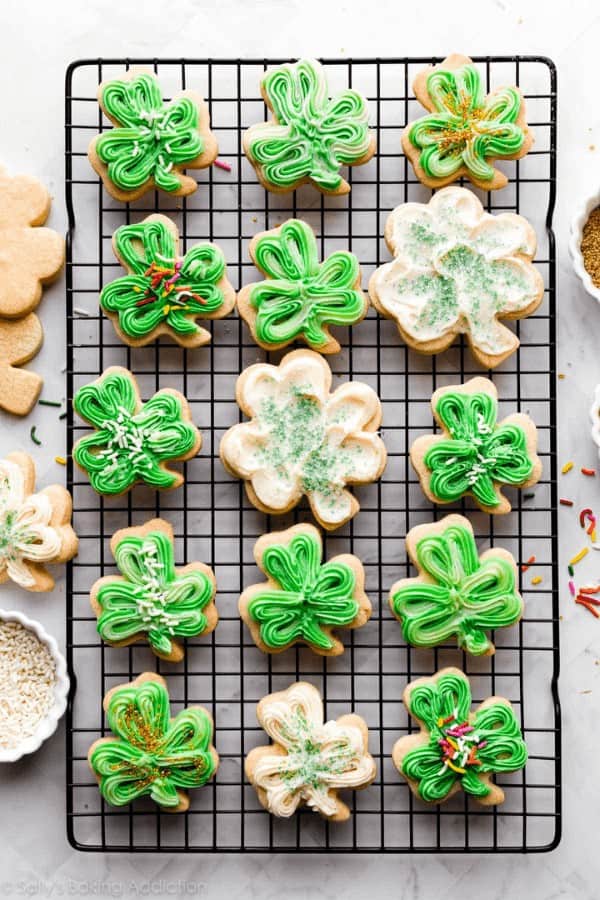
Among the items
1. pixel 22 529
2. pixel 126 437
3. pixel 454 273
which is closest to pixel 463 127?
pixel 454 273

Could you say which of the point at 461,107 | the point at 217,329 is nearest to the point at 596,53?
the point at 461,107

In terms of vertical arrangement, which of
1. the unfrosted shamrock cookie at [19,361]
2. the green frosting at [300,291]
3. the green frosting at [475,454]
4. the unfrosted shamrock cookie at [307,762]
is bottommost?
the unfrosted shamrock cookie at [307,762]

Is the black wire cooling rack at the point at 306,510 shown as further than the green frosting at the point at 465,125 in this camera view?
Yes

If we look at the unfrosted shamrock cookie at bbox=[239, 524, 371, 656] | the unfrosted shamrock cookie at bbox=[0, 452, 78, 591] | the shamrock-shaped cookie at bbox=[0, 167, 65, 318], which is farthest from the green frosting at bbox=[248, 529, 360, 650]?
the shamrock-shaped cookie at bbox=[0, 167, 65, 318]

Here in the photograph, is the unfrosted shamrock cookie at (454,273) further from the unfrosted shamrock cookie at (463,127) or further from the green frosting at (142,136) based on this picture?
A: the green frosting at (142,136)

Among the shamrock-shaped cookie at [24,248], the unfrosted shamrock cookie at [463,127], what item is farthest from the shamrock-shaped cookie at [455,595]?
the shamrock-shaped cookie at [24,248]

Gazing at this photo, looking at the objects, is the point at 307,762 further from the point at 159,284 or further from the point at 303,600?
the point at 159,284

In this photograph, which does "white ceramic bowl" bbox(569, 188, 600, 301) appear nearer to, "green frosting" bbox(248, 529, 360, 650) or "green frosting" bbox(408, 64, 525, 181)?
"green frosting" bbox(408, 64, 525, 181)
